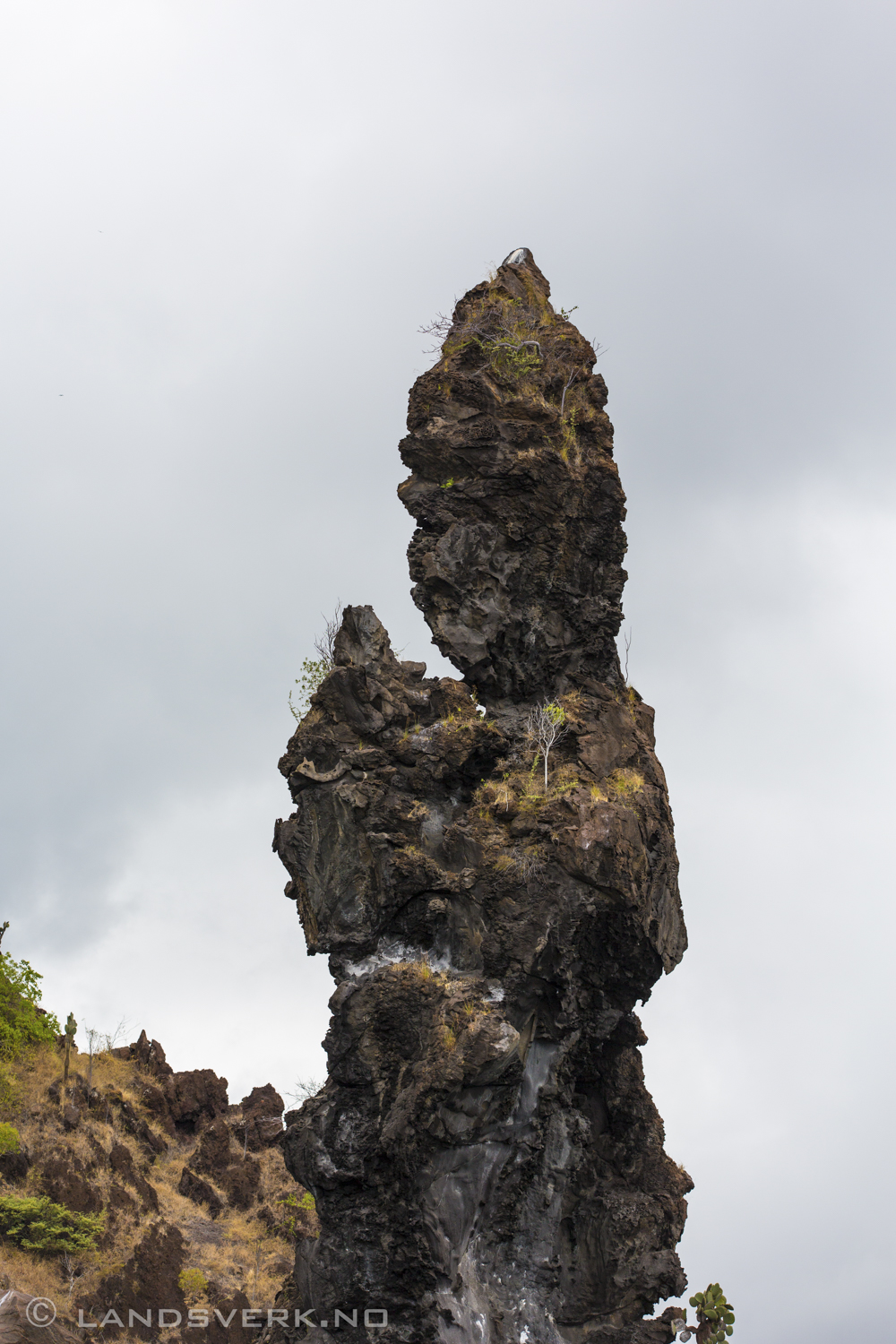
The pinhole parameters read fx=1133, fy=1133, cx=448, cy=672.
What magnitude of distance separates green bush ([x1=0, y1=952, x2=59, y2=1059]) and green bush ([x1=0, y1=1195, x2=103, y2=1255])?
269 inches

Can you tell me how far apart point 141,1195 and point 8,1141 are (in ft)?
17.6

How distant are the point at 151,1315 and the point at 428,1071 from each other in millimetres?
20497

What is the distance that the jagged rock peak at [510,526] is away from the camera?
821 inches

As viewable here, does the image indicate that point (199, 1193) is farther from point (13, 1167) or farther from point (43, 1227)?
point (43, 1227)

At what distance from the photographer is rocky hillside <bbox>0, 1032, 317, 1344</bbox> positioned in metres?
30.5

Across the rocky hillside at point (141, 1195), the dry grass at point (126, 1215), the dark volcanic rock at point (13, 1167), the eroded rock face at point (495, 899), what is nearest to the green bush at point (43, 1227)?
the rocky hillside at point (141, 1195)

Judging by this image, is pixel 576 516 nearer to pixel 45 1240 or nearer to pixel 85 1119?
pixel 45 1240

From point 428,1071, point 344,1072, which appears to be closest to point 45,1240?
point 344,1072

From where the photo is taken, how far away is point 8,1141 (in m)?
32.4

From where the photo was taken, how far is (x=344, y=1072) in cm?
1752

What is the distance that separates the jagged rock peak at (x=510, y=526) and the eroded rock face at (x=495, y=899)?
1.7 inches

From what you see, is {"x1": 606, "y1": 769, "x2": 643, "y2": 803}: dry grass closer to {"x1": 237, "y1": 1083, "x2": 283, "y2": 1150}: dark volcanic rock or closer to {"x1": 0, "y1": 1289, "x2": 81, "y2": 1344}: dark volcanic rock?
{"x1": 0, "y1": 1289, "x2": 81, "y2": 1344}: dark volcanic rock

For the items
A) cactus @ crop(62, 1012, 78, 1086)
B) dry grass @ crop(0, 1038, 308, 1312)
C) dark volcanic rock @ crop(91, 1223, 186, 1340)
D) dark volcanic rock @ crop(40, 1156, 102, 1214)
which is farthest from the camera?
cactus @ crop(62, 1012, 78, 1086)

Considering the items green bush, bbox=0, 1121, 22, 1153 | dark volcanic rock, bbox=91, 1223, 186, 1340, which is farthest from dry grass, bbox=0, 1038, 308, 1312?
green bush, bbox=0, 1121, 22, 1153
